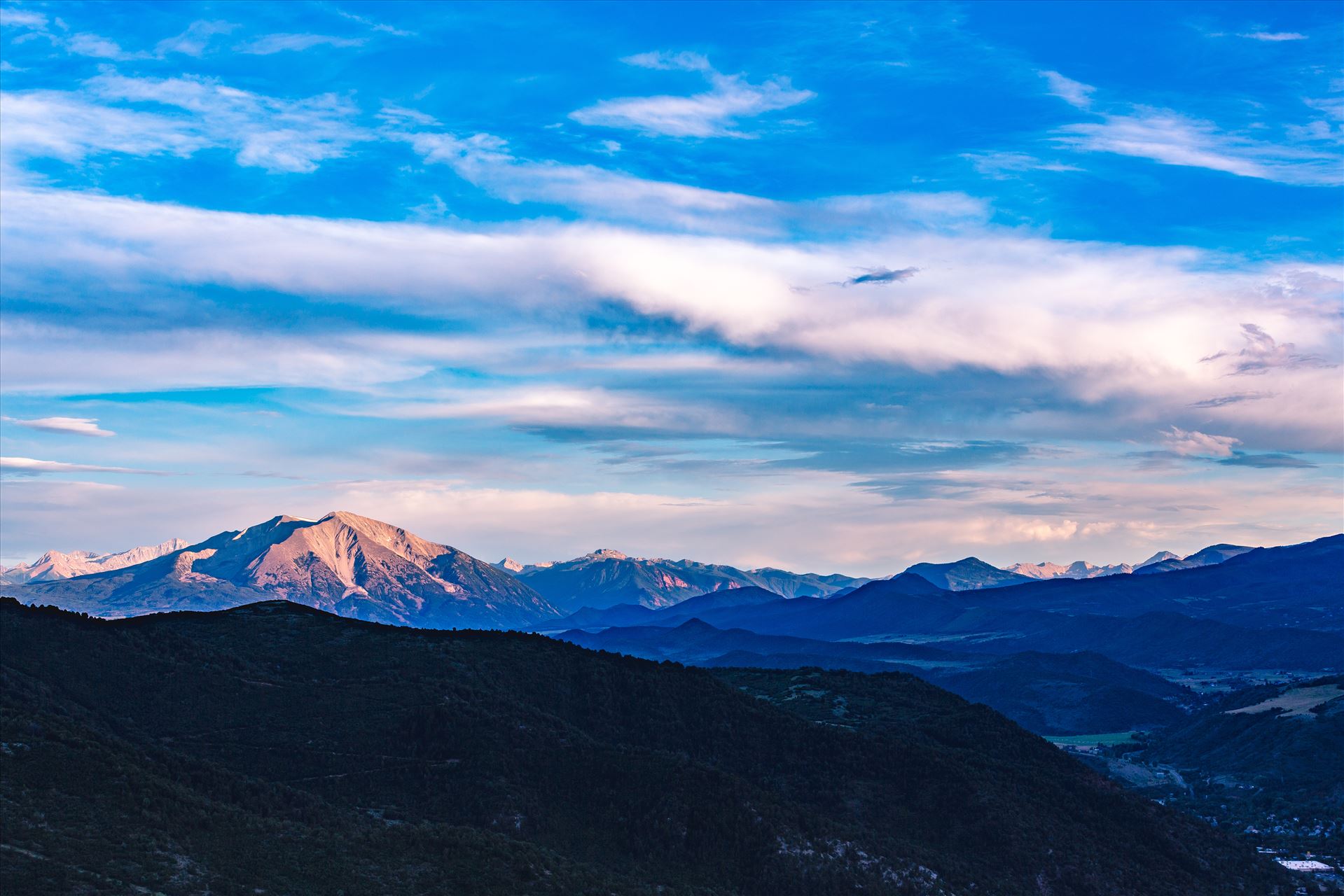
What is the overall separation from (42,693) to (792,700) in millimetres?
115858

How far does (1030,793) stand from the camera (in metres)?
135

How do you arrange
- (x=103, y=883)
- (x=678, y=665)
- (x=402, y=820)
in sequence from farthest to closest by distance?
1. (x=678, y=665)
2. (x=402, y=820)
3. (x=103, y=883)

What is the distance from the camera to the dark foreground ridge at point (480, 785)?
261ft

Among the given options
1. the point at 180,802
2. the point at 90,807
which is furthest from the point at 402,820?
the point at 90,807

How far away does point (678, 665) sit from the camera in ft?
529

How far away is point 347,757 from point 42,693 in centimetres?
2768

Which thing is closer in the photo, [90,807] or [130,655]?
[90,807]

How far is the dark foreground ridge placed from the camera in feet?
261

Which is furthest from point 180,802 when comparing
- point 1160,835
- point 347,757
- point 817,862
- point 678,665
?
point 1160,835

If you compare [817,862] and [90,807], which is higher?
[90,807]

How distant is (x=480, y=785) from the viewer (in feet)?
352

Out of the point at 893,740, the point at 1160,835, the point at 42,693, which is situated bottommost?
the point at 1160,835

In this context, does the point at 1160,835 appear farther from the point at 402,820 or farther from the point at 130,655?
the point at 130,655

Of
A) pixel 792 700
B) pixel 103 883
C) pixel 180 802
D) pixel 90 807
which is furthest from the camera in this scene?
pixel 792 700
